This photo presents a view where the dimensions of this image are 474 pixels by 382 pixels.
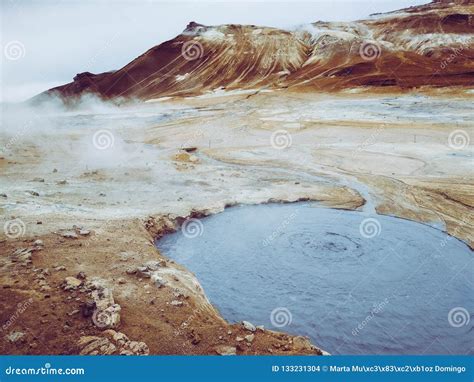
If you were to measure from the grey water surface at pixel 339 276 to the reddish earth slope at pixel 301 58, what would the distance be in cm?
2881

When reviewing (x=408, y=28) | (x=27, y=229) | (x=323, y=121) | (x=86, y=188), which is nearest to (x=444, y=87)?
(x=323, y=121)

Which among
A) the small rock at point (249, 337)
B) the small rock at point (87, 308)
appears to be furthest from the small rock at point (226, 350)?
the small rock at point (87, 308)

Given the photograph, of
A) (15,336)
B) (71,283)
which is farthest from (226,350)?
(71,283)

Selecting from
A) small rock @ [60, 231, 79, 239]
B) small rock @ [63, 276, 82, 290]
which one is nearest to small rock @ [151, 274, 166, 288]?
small rock @ [63, 276, 82, 290]

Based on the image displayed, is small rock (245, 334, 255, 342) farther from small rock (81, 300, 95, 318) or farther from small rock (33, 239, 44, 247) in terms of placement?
small rock (33, 239, 44, 247)

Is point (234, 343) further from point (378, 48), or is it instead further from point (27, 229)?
point (378, 48)

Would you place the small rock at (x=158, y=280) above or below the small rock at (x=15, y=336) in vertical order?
below

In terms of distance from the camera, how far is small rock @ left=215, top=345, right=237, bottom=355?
5.59m

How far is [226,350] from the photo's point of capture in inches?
222

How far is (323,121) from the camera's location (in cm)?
2564

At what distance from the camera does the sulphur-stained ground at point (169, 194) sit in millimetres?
5988

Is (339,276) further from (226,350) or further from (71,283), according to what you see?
(71,283)

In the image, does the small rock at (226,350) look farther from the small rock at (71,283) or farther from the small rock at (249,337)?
the small rock at (71,283)

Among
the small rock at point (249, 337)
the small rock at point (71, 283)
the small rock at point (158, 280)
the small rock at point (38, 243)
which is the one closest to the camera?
the small rock at point (249, 337)
